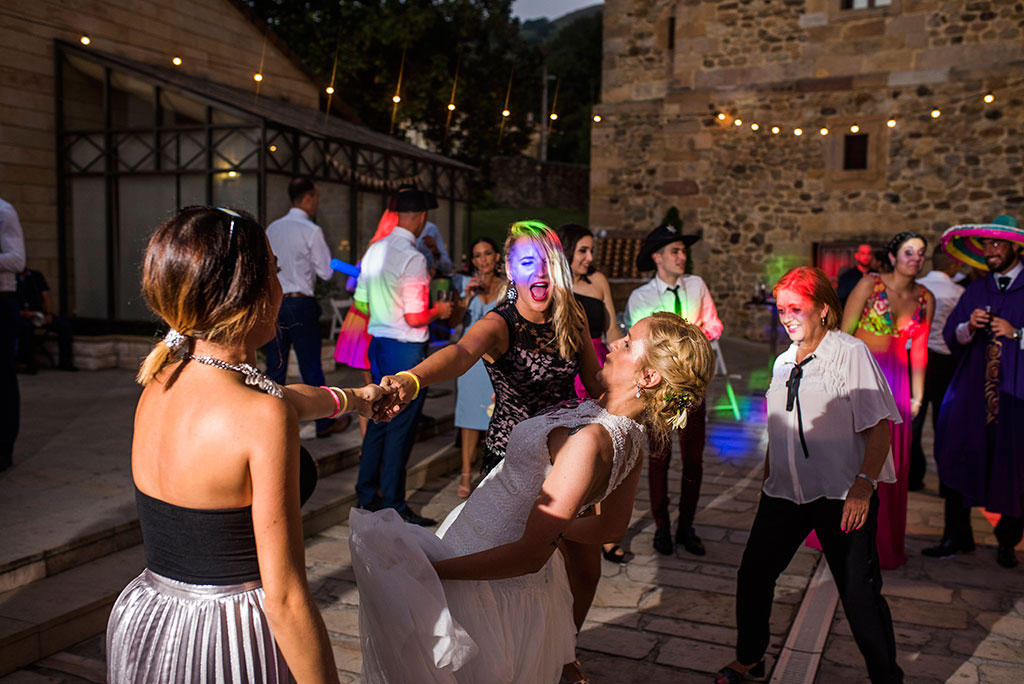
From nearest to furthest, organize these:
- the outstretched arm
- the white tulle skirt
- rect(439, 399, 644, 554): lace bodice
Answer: the white tulle skirt, the outstretched arm, rect(439, 399, 644, 554): lace bodice

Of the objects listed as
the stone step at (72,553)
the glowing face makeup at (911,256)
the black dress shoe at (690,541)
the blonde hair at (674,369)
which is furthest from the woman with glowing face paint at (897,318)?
the stone step at (72,553)

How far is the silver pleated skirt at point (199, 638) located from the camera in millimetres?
1607

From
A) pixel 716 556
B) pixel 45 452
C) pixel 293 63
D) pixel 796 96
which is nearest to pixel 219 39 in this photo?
pixel 293 63

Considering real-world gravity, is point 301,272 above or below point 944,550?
above

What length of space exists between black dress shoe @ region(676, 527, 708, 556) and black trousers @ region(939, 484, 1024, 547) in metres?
1.50

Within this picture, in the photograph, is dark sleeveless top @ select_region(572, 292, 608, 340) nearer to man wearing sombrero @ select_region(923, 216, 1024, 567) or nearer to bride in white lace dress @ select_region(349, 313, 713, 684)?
man wearing sombrero @ select_region(923, 216, 1024, 567)

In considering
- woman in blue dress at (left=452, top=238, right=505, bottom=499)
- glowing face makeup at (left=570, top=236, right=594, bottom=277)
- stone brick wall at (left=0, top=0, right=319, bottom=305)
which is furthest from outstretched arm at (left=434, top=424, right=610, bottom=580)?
stone brick wall at (left=0, top=0, right=319, bottom=305)

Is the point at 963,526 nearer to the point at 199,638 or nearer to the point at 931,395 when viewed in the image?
the point at 931,395

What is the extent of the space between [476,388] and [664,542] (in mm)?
1719

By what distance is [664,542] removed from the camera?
492cm

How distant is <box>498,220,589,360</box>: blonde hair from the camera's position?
3.37 metres

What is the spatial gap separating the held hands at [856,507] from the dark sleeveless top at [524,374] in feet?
3.95

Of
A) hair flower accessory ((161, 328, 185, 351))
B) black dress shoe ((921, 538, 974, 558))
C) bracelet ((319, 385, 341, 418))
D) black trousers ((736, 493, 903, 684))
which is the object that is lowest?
black dress shoe ((921, 538, 974, 558))

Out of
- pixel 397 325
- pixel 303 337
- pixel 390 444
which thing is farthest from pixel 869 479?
pixel 303 337
